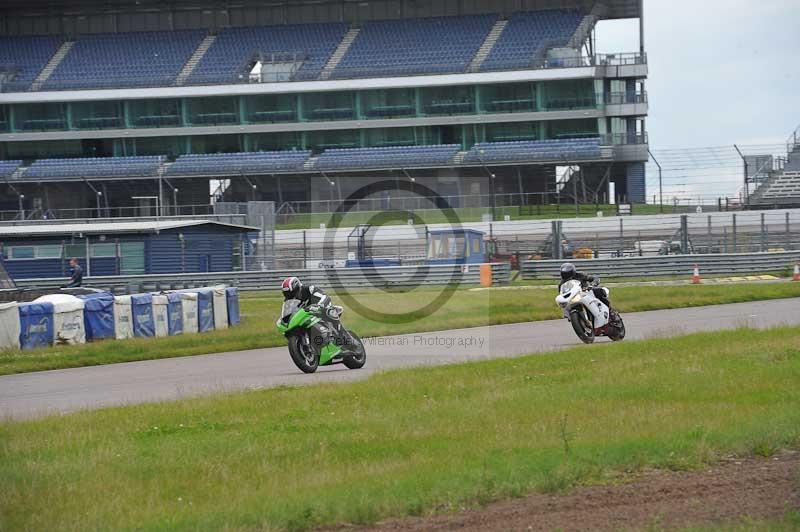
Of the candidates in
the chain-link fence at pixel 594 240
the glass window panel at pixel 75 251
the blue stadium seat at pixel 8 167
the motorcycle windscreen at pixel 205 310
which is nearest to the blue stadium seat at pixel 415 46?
the blue stadium seat at pixel 8 167

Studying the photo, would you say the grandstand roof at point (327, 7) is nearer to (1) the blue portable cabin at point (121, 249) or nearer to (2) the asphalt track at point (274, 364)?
(1) the blue portable cabin at point (121, 249)

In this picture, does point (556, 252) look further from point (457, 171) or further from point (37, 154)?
point (37, 154)

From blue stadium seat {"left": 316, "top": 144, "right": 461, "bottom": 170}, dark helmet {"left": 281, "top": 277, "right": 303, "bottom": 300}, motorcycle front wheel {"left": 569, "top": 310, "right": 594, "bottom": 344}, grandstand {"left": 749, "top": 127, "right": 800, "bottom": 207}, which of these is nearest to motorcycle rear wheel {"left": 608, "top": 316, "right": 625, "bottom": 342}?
motorcycle front wheel {"left": 569, "top": 310, "right": 594, "bottom": 344}

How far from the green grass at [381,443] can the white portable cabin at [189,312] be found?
11654 millimetres

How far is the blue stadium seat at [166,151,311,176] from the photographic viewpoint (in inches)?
2450

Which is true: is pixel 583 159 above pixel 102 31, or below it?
below

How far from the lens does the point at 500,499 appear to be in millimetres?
7680

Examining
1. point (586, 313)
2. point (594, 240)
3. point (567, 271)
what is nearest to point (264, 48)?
point (594, 240)

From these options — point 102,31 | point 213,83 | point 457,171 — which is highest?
point 102,31

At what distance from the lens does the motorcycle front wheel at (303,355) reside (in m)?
16.2

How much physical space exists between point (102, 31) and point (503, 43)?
25.4 meters

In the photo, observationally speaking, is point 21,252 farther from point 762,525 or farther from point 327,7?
point 762,525

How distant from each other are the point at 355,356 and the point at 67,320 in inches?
339

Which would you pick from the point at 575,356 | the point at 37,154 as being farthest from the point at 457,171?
the point at 575,356
